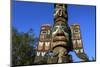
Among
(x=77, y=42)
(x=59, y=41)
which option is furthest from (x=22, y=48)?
(x=77, y=42)

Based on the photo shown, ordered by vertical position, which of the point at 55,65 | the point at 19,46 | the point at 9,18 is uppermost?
the point at 9,18

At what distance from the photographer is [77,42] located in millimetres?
2168

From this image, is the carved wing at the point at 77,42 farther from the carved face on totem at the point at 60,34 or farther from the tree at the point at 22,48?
the tree at the point at 22,48

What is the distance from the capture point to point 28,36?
2031mm

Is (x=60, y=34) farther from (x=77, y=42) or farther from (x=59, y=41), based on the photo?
(x=77, y=42)

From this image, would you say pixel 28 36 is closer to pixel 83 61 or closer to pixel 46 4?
pixel 46 4

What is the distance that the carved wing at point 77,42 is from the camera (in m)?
2.16

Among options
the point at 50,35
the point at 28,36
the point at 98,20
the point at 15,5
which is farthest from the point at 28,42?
the point at 98,20

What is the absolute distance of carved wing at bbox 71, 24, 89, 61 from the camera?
2.16 metres

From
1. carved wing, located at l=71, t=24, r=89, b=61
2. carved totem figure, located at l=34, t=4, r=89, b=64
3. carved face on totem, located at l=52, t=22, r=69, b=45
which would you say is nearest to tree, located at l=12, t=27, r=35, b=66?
carved totem figure, located at l=34, t=4, r=89, b=64

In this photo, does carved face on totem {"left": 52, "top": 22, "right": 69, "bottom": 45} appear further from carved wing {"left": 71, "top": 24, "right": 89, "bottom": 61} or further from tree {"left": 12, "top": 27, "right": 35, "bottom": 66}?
tree {"left": 12, "top": 27, "right": 35, "bottom": 66}

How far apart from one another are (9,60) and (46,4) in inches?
23.1

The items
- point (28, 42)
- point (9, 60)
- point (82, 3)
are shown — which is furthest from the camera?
point (82, 3)

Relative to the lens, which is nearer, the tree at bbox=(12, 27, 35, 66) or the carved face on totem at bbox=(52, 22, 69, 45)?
the tree at bbox=(12, 27, 35, 66)
